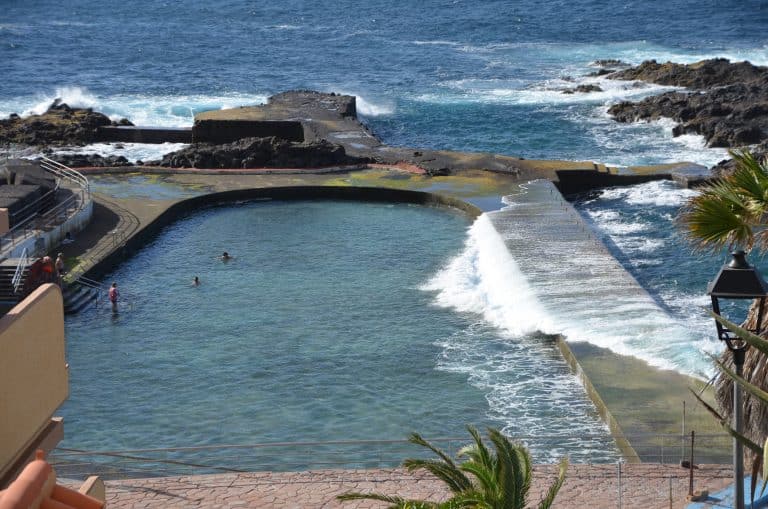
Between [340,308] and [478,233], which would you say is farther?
[478,233]

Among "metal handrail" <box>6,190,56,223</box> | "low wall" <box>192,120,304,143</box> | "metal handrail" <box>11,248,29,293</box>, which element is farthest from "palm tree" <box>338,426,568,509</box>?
"low wall" <box>192,120,304,143</box>

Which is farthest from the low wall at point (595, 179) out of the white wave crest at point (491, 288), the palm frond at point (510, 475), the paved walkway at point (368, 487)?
the palm frond at point (510, 475)

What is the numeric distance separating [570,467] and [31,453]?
10679 millimetres

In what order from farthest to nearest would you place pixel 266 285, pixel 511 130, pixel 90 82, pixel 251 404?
pixel 90 82
pixel 511 130
pixel 266 285
pixel 251 404

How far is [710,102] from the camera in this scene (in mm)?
57094

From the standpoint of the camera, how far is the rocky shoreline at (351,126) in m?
47.2

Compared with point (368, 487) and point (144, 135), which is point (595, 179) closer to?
point (144, 135)

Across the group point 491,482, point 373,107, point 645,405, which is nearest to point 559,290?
point 645,405

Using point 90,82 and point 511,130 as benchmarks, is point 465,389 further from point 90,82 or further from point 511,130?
point 90,82

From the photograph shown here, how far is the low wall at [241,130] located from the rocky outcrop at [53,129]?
4.88 metres

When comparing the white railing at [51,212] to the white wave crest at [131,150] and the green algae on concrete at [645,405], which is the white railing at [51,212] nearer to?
the white wave crest at [131,150]

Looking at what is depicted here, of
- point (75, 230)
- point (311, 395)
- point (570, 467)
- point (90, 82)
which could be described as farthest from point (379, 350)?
point (90, 82)

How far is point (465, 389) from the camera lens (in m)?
25.6

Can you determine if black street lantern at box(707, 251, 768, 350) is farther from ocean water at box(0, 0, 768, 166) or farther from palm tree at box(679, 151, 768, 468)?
ocean water at box(0, 0, 768, 166)
